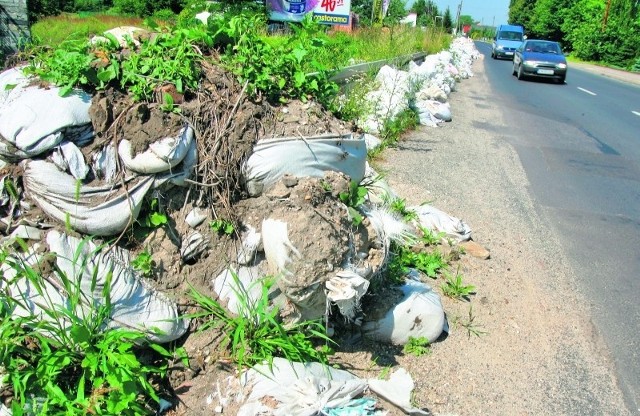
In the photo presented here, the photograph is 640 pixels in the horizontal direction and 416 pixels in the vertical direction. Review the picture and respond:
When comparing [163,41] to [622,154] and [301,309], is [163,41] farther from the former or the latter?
[622,154]

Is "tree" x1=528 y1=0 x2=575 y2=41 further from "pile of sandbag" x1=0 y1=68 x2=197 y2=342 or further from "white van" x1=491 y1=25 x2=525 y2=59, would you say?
"pile of sandbag" x1=0 y1=68 x2=197 y2=342

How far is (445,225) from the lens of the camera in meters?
4.56

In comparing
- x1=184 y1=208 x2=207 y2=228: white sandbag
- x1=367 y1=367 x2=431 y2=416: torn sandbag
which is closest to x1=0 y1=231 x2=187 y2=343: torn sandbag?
x1=184 y1=208 x2=207 y2=228: white sandbag

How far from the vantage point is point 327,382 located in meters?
2.44

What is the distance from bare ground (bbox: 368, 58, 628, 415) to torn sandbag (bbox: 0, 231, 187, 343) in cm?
137

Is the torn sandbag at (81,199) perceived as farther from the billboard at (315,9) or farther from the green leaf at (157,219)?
the billboard at (315,9)

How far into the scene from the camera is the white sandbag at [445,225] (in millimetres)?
4520

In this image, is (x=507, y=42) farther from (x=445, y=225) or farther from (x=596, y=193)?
(x=445, y=225)

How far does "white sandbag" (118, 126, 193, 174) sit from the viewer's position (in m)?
2.61

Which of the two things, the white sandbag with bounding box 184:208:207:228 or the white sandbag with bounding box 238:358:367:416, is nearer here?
the white sandbag with bounding box 238:358:367:416

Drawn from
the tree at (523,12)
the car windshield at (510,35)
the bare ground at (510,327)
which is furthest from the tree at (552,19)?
the bare ground at (510,327)

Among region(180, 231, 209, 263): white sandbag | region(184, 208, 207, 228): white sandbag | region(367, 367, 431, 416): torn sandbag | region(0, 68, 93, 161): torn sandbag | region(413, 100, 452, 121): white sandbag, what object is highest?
region(0, 68, 93, 161): torn sandbag

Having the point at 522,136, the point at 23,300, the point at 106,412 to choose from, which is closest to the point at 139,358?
the point at 106,412

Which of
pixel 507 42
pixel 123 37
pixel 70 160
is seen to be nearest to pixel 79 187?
pixel 70 160
